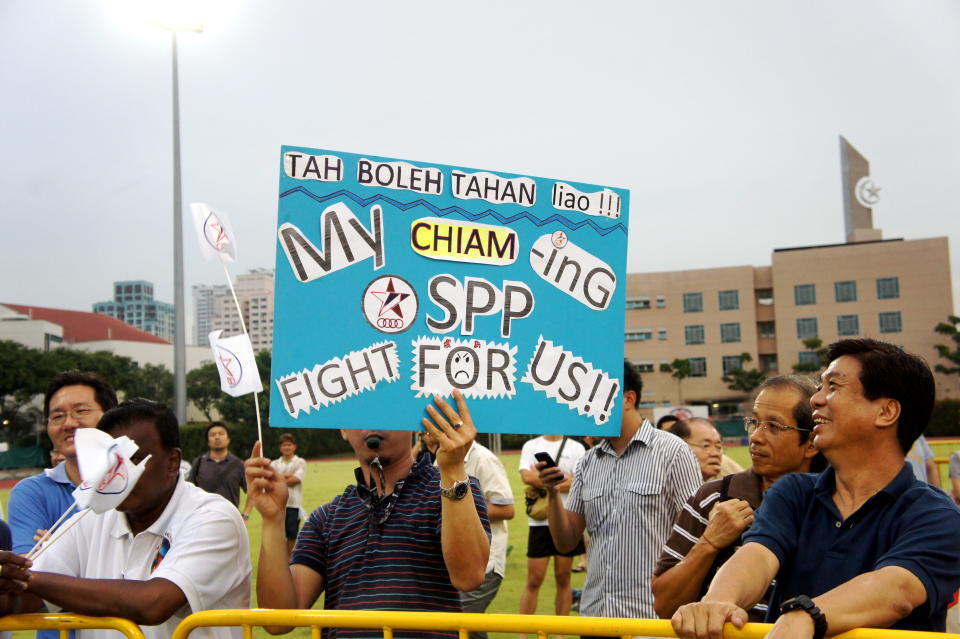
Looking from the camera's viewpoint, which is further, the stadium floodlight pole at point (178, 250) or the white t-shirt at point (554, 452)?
the stadium floodlight pole at point (178, 250)

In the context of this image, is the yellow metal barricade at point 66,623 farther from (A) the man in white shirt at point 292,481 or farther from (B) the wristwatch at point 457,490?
(A) the man in white shirt at point 292,481

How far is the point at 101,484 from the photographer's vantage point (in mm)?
→ 2232

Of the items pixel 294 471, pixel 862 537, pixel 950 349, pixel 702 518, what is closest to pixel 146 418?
pixel 702 518

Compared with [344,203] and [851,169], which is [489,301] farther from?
[851,169]

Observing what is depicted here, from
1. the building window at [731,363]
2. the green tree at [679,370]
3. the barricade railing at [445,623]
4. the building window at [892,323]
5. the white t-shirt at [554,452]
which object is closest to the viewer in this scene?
the barricade railing at [445,623]

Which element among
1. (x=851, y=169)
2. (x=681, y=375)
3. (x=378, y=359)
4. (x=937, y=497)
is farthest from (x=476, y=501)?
(x=851, y=169)

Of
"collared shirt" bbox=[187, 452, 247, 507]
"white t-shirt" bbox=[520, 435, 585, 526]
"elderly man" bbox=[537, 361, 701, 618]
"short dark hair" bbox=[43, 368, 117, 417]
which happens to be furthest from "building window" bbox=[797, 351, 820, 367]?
"short dark hair" bbox=[43, 368, 117, 417]

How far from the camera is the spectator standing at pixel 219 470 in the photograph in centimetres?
848

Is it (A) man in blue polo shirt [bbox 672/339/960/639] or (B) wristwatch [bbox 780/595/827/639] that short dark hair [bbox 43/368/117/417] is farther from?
(B) wristwatch [bbox 780/595/827/639]

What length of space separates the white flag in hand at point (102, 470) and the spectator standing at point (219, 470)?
6432mm

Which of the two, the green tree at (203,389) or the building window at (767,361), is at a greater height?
the building window at (767,361)

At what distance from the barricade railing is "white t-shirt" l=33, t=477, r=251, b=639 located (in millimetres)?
157

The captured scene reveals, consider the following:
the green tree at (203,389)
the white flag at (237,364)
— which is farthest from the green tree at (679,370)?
the white flag at (237,364)

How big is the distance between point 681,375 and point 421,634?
2511 inches
